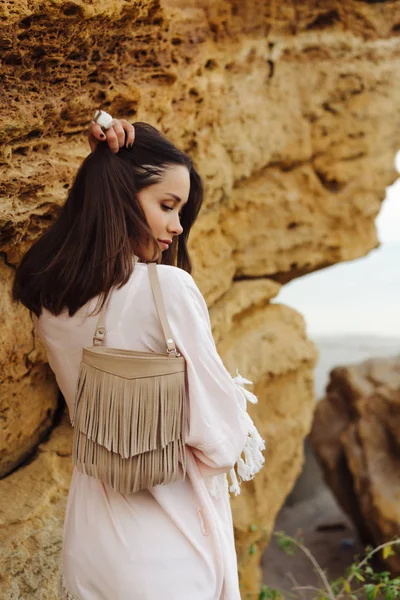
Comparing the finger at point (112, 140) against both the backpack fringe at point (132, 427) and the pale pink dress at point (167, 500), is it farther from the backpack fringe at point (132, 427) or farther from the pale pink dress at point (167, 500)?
the backpack fringe at point (132, 427)

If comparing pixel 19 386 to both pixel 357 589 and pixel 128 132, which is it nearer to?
pixel 128 132

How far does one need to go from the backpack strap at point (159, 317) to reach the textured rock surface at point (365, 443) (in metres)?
4.13

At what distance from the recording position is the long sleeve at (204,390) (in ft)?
6.05

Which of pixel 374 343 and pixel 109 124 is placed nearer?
pixel 109 124

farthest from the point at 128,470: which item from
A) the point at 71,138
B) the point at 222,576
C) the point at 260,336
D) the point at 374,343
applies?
the point at 374,343

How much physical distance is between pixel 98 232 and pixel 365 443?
4.64 metres

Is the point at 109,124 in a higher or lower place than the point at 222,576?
higher

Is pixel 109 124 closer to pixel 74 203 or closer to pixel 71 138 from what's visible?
pixel 74 203

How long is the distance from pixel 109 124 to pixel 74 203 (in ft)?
0.85

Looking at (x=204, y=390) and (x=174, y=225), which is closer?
(x=204, y=390)

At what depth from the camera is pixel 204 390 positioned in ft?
6.16

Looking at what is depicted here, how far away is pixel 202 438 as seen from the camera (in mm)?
1870

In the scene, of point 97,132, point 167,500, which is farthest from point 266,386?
point 97,132

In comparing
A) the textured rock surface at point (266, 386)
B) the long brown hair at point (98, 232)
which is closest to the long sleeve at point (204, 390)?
the long brown hair at point (98, 232)
